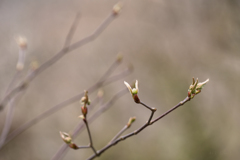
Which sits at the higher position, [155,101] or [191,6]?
[191,6]

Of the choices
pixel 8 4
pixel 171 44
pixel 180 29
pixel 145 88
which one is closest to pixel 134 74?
pixel 145 88

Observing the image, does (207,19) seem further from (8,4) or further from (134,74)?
(8,4)

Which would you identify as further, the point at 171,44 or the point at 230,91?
the point at 171,44

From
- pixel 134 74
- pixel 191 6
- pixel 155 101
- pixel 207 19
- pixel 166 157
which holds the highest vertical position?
pixel 191 6

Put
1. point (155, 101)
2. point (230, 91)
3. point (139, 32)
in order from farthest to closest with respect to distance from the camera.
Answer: point (139, 32) < point (155, 101) < point (230, 91)

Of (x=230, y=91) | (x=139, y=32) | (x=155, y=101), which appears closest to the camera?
(x=230, y=91)

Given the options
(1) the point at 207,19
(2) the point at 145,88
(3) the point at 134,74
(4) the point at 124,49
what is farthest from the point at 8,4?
(1) the point at 207,19

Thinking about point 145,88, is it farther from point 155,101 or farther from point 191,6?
point 191,6
